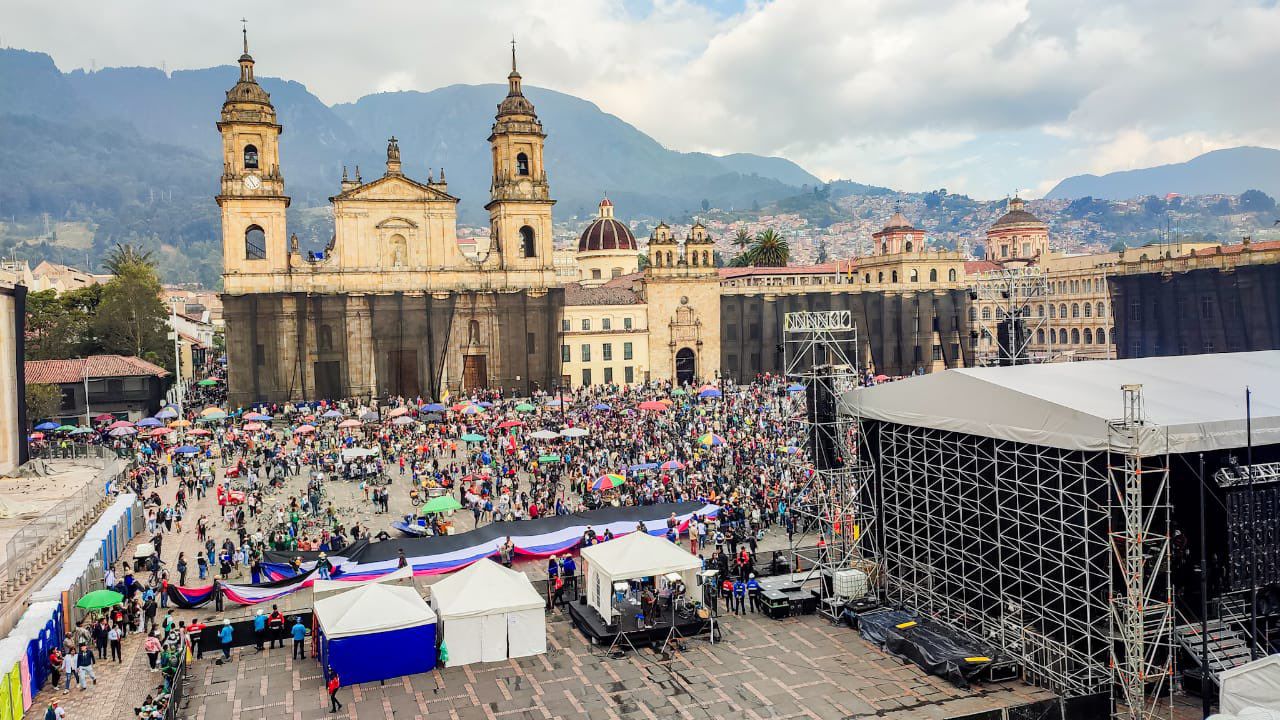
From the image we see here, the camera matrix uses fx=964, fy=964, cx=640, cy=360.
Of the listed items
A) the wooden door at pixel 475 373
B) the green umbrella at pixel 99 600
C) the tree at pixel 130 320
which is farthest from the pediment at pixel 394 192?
the green umbrella at pixel 99 600

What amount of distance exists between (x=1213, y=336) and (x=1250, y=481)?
149ft

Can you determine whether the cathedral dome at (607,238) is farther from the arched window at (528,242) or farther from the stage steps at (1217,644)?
the stage steps at (1217,644)

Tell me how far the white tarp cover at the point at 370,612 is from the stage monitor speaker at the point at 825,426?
30.5 feet

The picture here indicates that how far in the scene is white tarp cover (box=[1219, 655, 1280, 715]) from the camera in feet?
42.4

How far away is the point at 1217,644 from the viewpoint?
622 inches

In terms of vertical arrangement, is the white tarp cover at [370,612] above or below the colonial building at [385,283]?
below

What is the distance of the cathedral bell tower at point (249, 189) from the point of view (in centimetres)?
5222

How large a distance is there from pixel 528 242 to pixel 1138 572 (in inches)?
1863

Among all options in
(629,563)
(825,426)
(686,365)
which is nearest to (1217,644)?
(825,426)

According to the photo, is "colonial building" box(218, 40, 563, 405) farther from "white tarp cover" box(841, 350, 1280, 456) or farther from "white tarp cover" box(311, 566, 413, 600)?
"white tarp cover" box(841, 350, 1280, 456)

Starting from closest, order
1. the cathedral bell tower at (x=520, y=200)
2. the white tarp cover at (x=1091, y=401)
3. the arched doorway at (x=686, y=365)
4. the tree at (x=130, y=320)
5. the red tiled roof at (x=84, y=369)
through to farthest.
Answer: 1. the white tarp cover at (x=1091, y=401)
2. the red tiled roof at (x=84, y=369)
3. the cathedral bell tower at (x=520, y=200)
4. the tree at (x=130, y=320)
5. the arched doorway at (x=686, y=365)

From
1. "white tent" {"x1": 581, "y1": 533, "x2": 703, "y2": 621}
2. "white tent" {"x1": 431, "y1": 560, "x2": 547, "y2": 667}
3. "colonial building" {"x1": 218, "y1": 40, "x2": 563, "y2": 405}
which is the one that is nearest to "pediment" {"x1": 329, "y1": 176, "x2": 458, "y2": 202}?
"colonial building" {"x1": 218, "y1": 40, "x2": 563, "y2": 405}

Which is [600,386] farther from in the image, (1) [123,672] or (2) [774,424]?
(1) [123,672]

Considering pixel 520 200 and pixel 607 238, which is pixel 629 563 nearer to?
pixel 520 200
